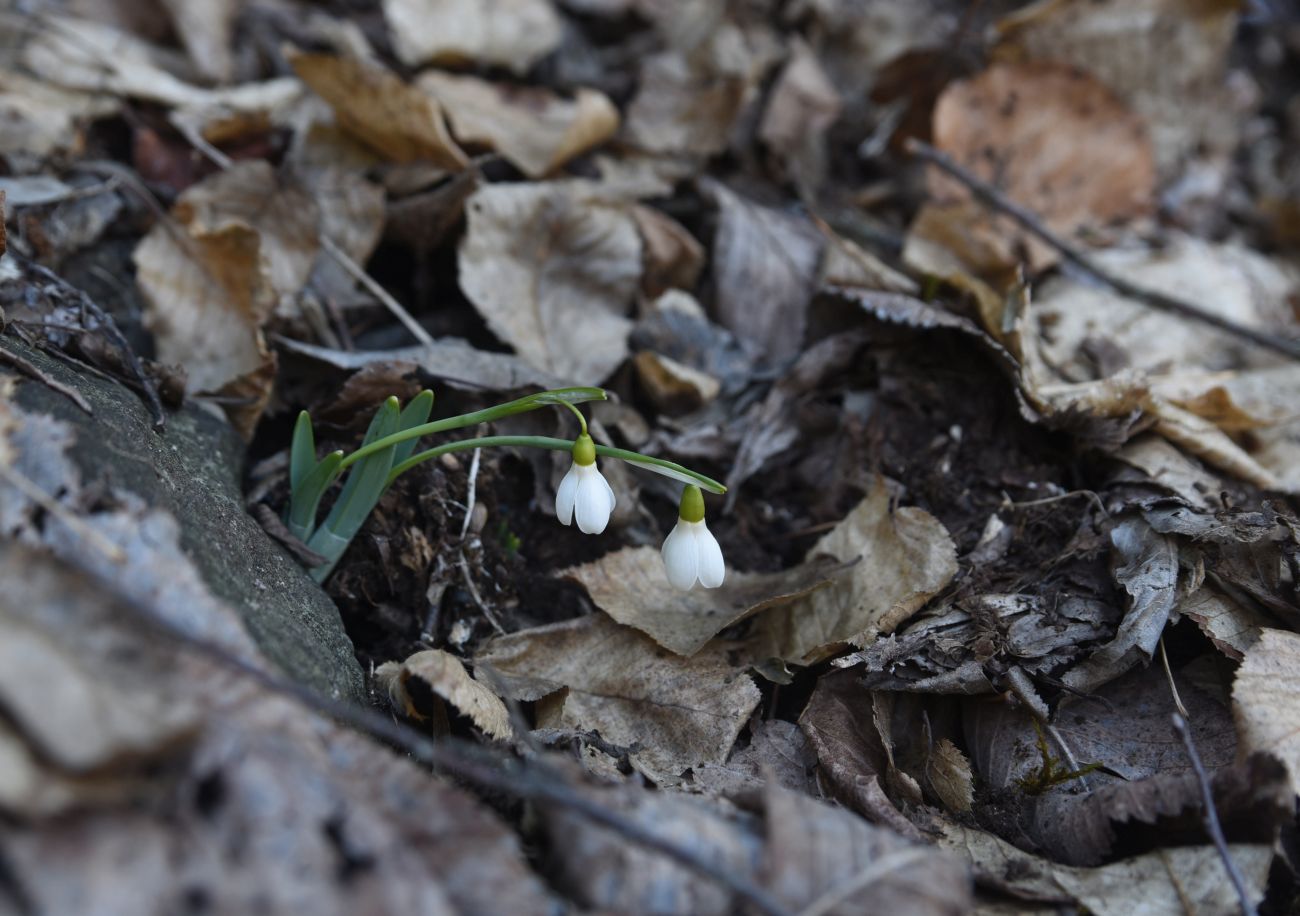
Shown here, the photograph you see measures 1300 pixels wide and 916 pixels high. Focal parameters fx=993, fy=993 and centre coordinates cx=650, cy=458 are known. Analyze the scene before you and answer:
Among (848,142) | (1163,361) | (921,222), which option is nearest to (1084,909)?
(1163,361)

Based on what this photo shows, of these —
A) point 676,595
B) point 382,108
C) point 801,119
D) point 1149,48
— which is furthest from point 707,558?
point 1149,48

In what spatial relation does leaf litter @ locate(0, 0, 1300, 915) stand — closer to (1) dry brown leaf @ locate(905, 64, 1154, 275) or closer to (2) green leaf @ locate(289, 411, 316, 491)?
(1) dry brown leaf @ locate(905, 64, 1154, 275)

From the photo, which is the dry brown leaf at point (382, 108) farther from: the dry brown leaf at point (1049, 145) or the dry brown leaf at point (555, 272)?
the dry brown leaf at point (1049, 145)

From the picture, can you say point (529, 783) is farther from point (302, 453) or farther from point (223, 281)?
point (223, 281)

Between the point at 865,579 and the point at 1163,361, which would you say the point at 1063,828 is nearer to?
the point at 865,579

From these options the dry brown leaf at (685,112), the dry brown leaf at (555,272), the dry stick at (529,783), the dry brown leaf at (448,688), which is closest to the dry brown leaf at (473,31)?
the dry brown leaf at (685,112)

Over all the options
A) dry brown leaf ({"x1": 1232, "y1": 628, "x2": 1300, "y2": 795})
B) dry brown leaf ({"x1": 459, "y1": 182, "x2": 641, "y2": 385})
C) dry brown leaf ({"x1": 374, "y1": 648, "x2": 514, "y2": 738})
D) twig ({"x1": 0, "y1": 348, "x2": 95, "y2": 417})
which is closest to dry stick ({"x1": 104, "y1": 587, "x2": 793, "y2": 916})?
dry brown leaf ({"x1": 374, "y1": 648, "x2": 514, "y2": 738})

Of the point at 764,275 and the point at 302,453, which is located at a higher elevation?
the point at 302,453
